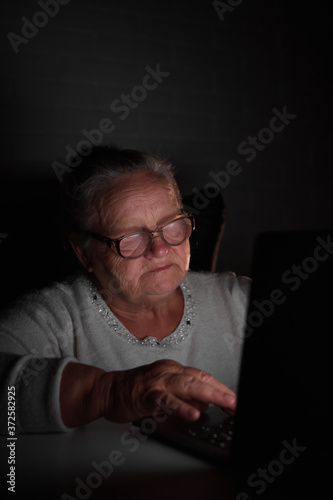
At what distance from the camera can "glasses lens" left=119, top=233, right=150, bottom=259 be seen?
1.41m

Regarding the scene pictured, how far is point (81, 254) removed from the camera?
1.59 m

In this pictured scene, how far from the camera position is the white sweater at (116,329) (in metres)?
1.33

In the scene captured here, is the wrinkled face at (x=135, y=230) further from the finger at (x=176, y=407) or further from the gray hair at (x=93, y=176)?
the finger at (x=176, y=407)

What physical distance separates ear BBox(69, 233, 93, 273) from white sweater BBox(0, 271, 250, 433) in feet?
0.12

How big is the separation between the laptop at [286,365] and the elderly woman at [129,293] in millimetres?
659

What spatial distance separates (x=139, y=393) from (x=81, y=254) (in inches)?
30.7

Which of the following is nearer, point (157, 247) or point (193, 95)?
point (157, 247)

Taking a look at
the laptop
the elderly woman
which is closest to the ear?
the elderly woman

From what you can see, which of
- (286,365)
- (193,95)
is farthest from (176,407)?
(193,95)

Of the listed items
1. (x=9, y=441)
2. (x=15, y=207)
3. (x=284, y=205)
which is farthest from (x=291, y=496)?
(x=284, y=205)

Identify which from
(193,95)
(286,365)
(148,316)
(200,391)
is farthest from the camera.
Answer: (193,95)

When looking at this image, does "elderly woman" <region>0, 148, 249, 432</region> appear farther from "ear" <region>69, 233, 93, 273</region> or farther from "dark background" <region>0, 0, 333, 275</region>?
"dark background" <region>0, 0, 333, 275</region>

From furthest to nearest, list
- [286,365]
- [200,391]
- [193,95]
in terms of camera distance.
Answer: [193,95] → [200,391] → [286,365]

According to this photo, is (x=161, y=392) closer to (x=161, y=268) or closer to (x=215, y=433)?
(x=215, y=433)
